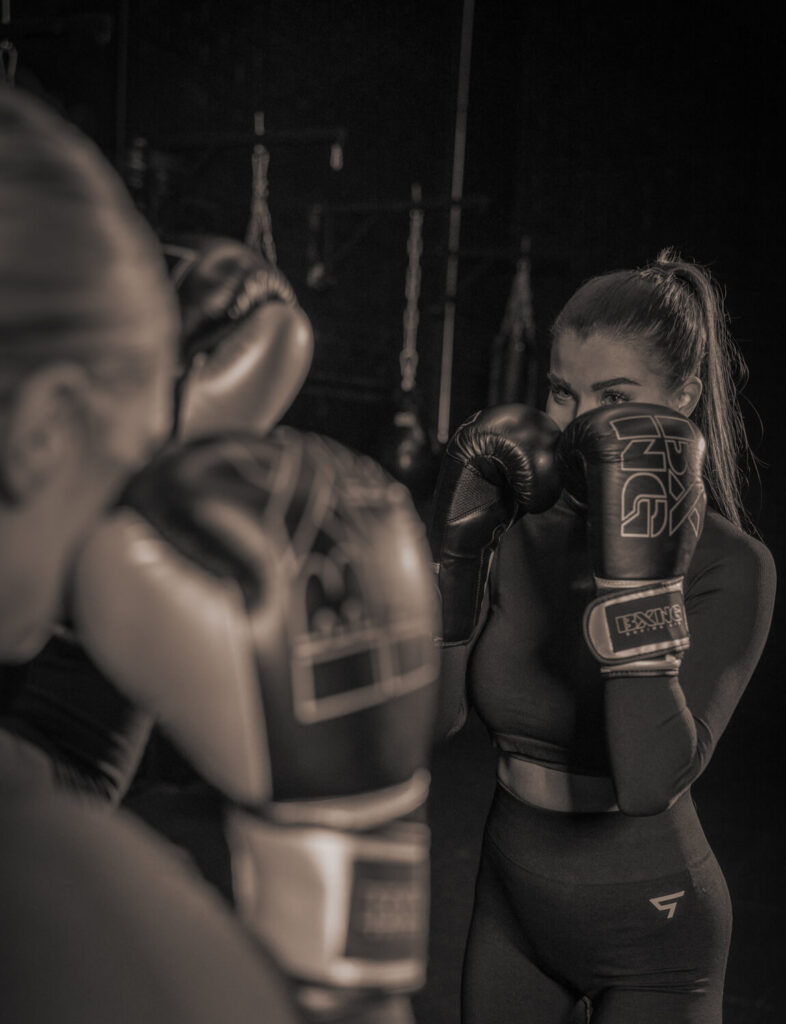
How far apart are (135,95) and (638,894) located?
2.64m

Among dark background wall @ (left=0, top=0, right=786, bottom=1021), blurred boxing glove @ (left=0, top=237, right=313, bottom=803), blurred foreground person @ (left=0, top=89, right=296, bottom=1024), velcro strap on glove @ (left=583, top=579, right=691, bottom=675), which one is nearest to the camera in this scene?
blurred foreground person @ (left=0, top=89, right=296, bottom=1024)

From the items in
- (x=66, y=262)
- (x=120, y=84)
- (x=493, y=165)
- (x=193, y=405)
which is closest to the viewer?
(x=66, y=262)

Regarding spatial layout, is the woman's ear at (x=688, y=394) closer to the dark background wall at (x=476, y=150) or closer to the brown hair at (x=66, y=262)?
the brown hair at (x=66, y=262)

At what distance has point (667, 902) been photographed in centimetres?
109

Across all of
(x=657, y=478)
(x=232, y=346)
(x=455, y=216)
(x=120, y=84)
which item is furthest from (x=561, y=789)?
(x=455, y=216)

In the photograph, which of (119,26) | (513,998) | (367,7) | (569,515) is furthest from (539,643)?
(367,7)

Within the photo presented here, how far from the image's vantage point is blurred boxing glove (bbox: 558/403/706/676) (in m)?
0.96

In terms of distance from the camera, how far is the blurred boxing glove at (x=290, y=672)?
1.21 feet

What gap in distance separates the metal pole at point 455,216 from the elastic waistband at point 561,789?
292cm

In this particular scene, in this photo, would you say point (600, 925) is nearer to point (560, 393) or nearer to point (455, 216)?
point (560, 393)

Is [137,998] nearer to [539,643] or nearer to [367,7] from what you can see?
[539,643]

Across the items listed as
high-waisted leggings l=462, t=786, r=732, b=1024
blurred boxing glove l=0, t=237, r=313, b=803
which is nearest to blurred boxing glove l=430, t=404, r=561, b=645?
high-waisted leggings l=462, t=786, r=732, b=1024

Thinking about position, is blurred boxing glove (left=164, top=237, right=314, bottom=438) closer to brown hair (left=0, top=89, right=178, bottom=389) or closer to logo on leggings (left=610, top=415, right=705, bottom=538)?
brown hair (left=0, top=89, right=178, bottom=389)

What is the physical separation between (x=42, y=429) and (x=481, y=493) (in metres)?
0.87
